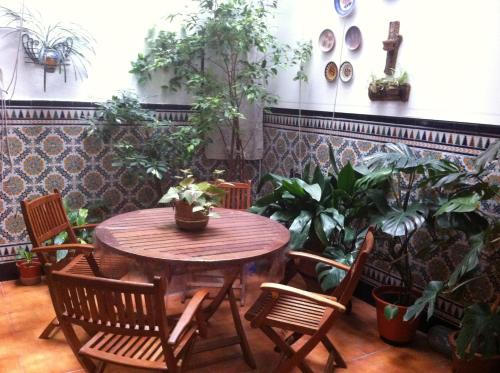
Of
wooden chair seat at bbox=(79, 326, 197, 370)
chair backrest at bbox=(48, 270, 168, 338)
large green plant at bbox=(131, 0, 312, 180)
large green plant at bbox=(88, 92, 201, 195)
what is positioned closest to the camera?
chair backrest at bbox=(48, 270, 168, 338)

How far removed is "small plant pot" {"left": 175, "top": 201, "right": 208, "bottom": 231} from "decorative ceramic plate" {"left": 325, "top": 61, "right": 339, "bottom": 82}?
6.57ft

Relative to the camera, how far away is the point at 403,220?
8.84 feet

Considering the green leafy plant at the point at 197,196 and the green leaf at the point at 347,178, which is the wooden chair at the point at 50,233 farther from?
the green leaf at the point at 347,178

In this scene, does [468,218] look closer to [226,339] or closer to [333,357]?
[333,357]

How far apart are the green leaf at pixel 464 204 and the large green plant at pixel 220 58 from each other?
2.11 m

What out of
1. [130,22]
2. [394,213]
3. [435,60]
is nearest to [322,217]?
[394,213]

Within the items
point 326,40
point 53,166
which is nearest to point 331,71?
point 326,40

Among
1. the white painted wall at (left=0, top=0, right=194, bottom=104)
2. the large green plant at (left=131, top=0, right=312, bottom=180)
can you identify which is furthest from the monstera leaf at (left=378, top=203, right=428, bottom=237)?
the white painted wall at (left=0, top=0, right=194, bottom=104)

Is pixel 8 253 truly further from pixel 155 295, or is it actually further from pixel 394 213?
pixel 394 213

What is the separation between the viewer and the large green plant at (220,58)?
13.1 feet

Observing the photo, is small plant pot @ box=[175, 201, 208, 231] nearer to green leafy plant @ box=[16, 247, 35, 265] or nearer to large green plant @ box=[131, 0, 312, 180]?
large green plant @ box=[131, 0, 312, 180]

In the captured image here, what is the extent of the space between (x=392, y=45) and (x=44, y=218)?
2.72 m

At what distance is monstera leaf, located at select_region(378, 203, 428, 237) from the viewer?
104 inches

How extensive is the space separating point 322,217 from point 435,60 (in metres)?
1.33
